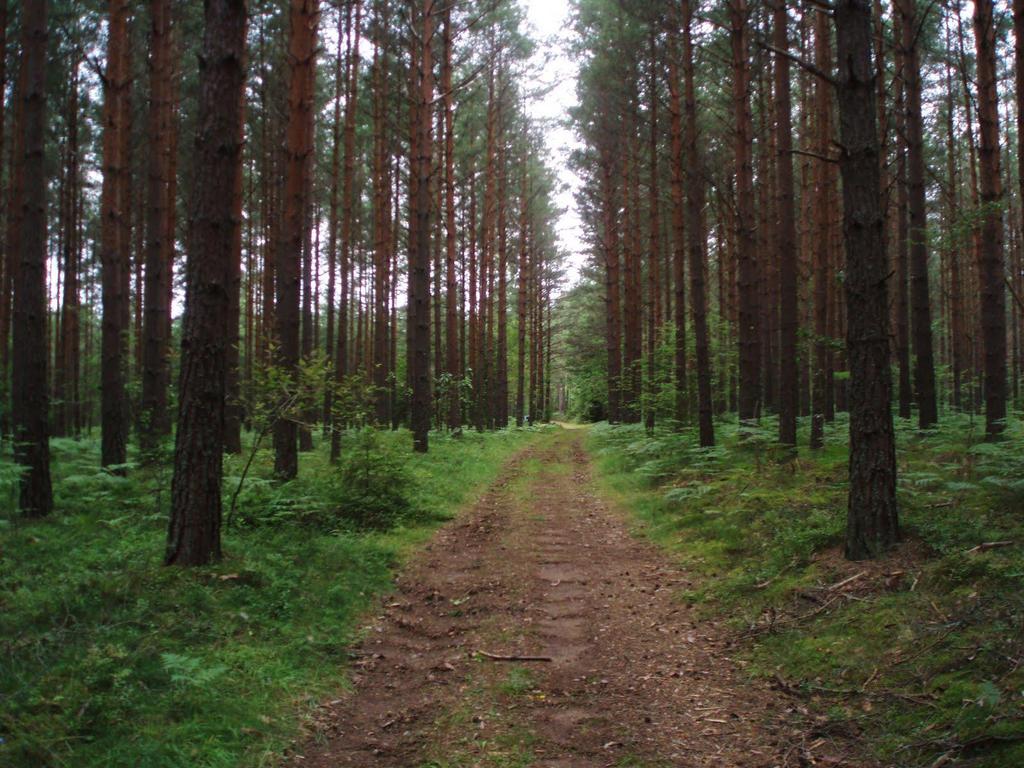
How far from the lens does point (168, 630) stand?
436 centimetres

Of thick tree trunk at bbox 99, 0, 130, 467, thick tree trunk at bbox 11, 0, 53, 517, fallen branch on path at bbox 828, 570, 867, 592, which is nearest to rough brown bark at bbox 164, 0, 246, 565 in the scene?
thick tree trunk at bbox 11, 0, 53, 517

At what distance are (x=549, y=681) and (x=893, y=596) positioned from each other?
252 centimetres

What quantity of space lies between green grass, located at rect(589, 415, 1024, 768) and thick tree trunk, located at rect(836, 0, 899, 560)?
1.31 ft

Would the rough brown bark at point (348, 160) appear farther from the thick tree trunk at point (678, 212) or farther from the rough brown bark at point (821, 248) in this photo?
the rough brown bark at point (821, 248)

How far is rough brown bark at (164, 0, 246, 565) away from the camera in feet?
18.2

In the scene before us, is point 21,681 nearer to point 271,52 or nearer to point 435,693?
point 435,693

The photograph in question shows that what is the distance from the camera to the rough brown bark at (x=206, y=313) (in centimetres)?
555

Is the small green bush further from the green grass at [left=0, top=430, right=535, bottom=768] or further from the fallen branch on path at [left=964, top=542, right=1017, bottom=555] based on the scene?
the fallen branch on path at [left=964, top=542, right=1017, bottom=555]

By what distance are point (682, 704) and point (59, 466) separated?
1222cm

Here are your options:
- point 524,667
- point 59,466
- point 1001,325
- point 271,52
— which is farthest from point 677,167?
point 59,466

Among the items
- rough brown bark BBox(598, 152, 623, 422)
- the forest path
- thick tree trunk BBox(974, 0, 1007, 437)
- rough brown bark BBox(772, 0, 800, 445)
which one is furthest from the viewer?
rough brown bark BBox(598, 152, 623, 422)

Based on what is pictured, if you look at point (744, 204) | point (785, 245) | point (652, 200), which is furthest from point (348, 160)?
point (785, 245)

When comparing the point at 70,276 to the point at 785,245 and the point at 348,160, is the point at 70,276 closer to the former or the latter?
the point at 348,160

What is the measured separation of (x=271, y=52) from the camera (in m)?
17.2
